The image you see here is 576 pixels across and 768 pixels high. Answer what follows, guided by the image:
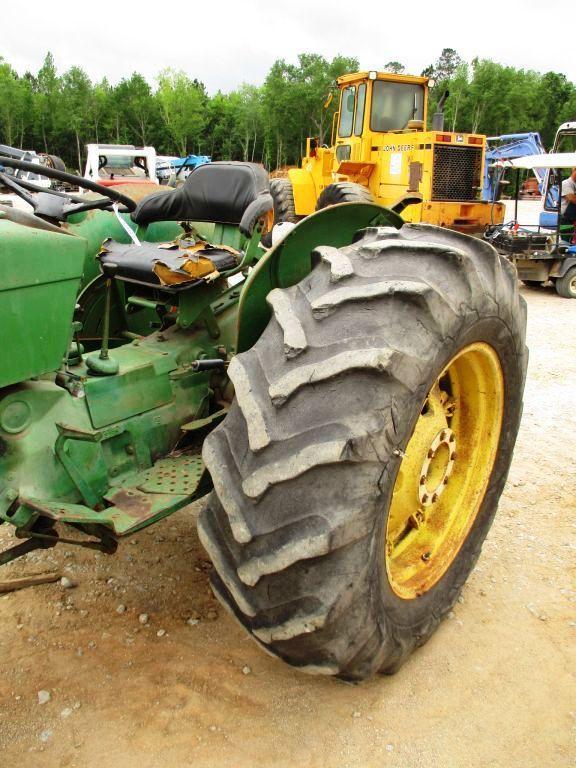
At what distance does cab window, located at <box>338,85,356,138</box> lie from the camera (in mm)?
9906

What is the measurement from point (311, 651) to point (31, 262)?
1247 mm

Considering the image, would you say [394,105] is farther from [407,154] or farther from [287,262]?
[287,262]

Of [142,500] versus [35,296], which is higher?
[35,296]

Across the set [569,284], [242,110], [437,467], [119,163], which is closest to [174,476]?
[437,467]

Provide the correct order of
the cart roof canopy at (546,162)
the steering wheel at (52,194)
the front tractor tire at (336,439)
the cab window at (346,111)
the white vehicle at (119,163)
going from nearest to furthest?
the front tractor tire at (336,439) → the steering wheel at (52,194) → the cart roof canopy at (546,162) → the cab window at (346,111) → the white vehicle at (119,163)

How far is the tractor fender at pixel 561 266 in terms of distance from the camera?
866 centimetres

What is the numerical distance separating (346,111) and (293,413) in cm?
961

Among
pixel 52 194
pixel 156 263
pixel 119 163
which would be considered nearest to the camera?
pixel 156 263

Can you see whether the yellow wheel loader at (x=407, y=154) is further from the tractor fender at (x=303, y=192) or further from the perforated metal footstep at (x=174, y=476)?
the perforated metal footstep at (x=174, y=476)

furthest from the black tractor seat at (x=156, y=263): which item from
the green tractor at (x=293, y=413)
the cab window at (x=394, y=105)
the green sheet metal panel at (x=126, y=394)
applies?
the cab window at (x=394, y=105)

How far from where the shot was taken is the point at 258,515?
1574 mm

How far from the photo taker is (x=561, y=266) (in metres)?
8.73

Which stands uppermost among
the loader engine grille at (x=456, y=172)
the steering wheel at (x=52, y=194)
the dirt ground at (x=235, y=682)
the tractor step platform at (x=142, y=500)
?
the loader engine grille at (x=456, y=172)

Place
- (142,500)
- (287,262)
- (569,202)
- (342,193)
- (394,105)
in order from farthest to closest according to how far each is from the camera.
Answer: (394,105) → (569,202) → (342,193) → (287,262) → (142,500)
